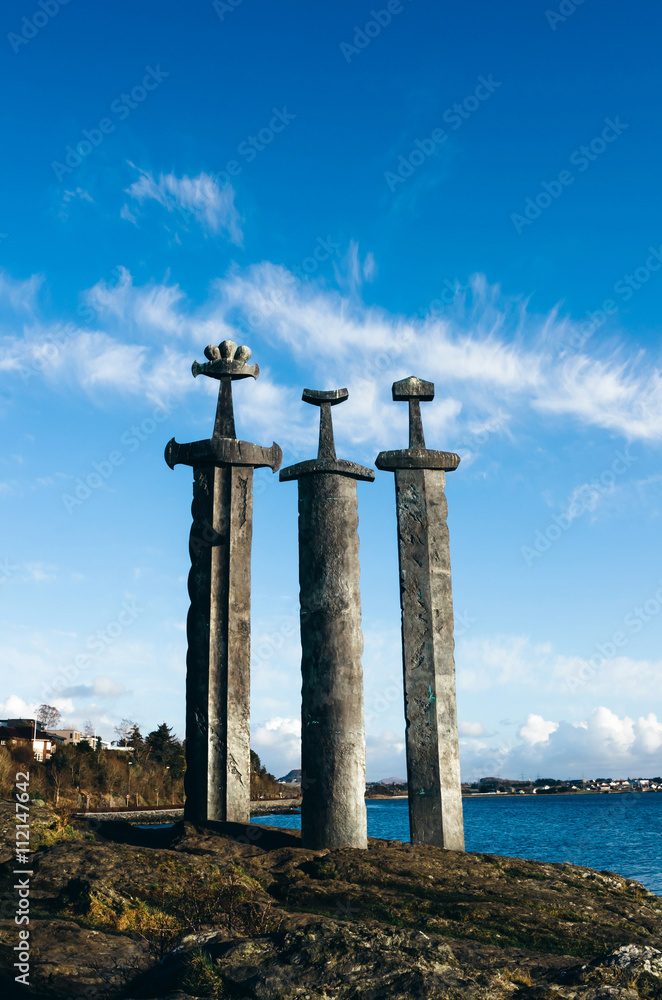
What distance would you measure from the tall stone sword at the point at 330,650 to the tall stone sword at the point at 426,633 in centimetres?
107

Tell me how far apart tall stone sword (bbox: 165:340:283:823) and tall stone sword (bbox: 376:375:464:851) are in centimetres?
285

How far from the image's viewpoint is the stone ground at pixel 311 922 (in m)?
7.44

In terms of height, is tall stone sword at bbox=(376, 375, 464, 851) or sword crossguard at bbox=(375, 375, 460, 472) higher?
sword crossguard at bbox=(375, 375, 460, 472)

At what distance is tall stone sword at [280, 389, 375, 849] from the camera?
580 inches

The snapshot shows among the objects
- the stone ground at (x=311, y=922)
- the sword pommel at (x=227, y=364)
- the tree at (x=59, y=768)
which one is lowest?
the tree at (x=59, y=768)

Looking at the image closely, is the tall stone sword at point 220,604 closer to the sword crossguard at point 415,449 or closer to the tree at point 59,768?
the sword crossguard at point 415,449

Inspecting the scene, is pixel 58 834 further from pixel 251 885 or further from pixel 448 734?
pixel 448 734

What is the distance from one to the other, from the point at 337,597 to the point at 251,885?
5.38 m

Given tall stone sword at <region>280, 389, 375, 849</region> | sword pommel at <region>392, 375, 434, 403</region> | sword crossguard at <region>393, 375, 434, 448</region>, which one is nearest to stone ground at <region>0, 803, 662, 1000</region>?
tall stone sword at <region>280, 389, 375, 849</region>

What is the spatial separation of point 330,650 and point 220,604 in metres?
2.38

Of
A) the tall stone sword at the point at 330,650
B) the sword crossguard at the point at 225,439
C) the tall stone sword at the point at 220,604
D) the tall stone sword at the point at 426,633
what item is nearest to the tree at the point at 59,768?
the tall stone sword at the point at 220,604

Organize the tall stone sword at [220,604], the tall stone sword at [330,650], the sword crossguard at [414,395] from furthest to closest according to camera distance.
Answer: the sword crossguard at [414,395] → the tall stone sword at [220,604] → the tall stone sword at [330,650]

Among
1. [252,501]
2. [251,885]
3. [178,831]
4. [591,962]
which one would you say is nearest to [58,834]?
[178,831]

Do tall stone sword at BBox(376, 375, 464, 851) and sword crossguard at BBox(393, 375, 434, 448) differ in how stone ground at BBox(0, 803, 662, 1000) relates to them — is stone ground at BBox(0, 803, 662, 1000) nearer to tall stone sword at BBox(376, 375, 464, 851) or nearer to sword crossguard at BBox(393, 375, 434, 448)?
tall stone sword at BBox(376, 375, 464, 851)
